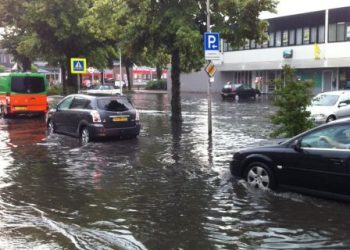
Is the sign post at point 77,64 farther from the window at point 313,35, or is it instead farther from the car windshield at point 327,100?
the window at point 313,35

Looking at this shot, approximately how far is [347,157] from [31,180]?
5843mm

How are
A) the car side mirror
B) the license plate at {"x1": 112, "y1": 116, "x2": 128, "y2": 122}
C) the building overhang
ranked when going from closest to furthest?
the car side mirror → the license plate at {"x1": 112, "y1": 116, "x2": 128, "y2": 122} → the building overhang

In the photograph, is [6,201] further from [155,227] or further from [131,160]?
[131,160]

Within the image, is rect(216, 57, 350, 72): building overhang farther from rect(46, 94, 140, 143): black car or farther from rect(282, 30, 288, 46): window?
rect(46, 94, 140, 143): black car

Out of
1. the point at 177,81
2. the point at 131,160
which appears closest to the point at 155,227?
the point at 131,160

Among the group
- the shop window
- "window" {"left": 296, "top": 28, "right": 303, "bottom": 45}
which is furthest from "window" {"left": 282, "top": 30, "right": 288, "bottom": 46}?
the shop window

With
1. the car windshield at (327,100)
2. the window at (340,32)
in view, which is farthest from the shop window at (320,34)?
the car windshield at (327,100)

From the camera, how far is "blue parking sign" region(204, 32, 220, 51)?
54.4 feet

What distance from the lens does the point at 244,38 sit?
73.3ft

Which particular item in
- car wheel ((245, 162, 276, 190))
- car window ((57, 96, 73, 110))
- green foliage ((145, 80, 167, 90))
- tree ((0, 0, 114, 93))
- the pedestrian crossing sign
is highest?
tree ((0, 0, 114, 93))

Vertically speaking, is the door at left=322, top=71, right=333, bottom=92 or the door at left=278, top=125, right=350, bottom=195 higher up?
the door at left=322, top=71, right=333, bottom=92

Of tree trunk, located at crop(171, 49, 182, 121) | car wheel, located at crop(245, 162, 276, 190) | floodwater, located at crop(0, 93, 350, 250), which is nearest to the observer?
floodwater, located at crop(0, 93, 350, 250)

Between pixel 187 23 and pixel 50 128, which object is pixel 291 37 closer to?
pixel 187 23

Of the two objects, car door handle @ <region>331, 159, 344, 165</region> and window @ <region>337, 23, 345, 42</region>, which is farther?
window @ <region>337, 23, 345, 42</region>
